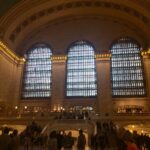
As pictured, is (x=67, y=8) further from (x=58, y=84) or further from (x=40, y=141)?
(x=40, y=141)

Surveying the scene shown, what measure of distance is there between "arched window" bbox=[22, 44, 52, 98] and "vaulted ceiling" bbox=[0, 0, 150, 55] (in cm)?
194

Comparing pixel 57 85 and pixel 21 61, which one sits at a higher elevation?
pixel 21 61

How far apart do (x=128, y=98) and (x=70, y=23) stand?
13913 mm

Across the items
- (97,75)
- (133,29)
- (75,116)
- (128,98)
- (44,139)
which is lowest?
(44,139)

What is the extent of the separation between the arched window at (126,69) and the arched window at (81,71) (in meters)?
2.94

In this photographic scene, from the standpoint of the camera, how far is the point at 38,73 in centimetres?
3412

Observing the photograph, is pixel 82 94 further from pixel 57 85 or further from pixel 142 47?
pixel 142 47

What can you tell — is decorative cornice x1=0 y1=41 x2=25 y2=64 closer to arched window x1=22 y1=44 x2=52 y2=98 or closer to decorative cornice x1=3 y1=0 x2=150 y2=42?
arched window x1=22 y1=44 x2=52 y2=98

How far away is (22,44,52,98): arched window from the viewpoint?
3309 centimetres

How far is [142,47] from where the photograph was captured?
3200 centimetres

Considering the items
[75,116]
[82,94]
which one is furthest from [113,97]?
[75,116]

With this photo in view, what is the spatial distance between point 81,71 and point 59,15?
8.86 metres

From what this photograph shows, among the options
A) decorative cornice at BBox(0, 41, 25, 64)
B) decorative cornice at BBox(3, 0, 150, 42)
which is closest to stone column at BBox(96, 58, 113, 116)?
decorative cornice at BBox(3, 0, 150, 42)

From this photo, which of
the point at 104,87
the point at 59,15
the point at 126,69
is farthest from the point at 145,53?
the point at 59,15
